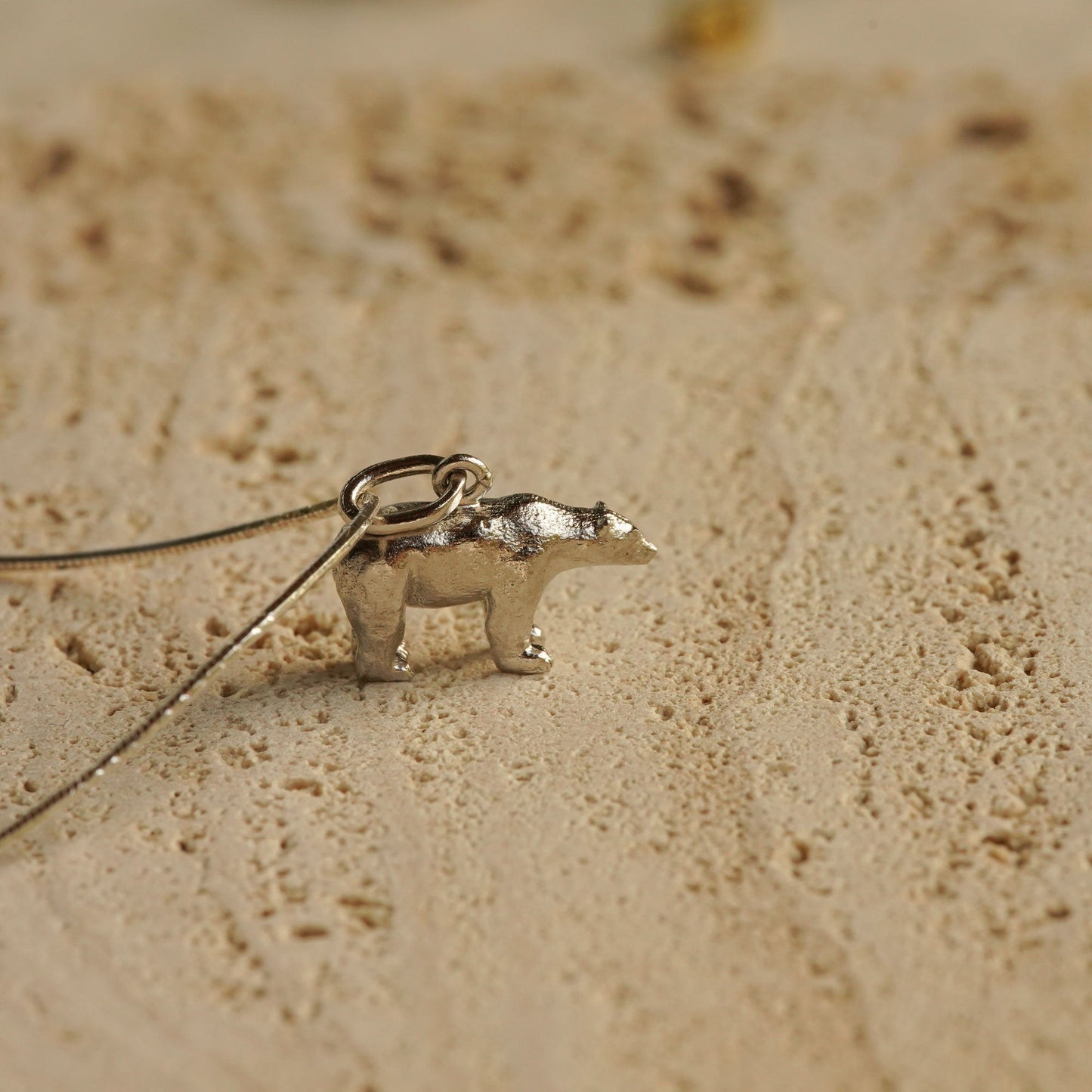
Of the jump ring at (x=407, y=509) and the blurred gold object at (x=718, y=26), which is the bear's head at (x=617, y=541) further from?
the blurred gold object at (x=718, y=26)

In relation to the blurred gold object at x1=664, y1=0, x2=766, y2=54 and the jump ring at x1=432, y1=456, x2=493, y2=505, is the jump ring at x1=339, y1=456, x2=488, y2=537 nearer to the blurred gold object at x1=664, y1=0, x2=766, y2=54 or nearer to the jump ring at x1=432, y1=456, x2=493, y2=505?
the jump ring at x1=432, y1=456, x2=493, y2=505

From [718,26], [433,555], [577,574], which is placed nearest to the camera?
[433,555]

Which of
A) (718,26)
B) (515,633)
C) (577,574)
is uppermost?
(718,26)

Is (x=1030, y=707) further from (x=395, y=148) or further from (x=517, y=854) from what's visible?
(x=395, y=148)

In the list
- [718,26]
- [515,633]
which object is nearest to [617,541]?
[515,633]

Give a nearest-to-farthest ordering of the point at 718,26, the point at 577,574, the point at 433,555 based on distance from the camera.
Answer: the point at 433,555 < the point at 577,574 < the point at 718,26

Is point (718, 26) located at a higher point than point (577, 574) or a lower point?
higher

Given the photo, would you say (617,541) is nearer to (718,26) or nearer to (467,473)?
(467,473)
